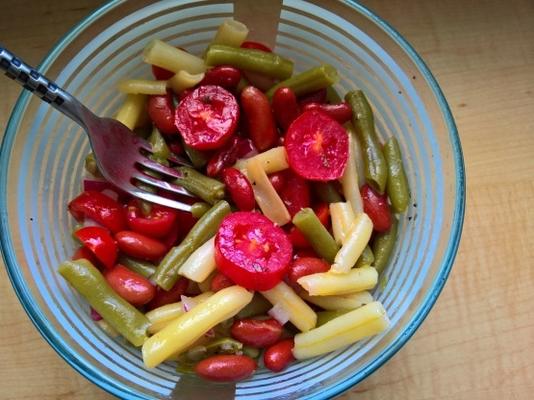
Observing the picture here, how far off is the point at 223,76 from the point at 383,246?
0.44 meters

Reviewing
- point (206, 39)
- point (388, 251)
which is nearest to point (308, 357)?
point (388, 251)

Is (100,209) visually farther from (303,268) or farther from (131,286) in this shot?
(303,268)

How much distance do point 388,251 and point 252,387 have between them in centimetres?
35

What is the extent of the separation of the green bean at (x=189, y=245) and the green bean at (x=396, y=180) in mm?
310

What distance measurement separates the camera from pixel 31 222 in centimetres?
146

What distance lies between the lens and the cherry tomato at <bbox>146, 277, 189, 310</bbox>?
1.45 meters

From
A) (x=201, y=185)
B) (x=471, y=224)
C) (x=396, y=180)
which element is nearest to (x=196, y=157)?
(x=201, y=185)

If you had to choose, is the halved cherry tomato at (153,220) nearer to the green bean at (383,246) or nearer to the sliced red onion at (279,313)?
the sliced red onion at (279,313)

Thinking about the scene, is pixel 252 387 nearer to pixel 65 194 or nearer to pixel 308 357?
pixel 308 357

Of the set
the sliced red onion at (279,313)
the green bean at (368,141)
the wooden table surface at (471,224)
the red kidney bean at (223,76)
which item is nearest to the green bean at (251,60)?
the red kidney bean at (223,76)

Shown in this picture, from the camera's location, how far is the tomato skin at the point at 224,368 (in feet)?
4.48

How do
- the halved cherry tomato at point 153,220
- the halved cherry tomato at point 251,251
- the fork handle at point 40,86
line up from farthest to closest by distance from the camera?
the halved cherry tomato at point 153,220 < the halved cherry tomato at point 251,251 < the fork handle at point 40,86

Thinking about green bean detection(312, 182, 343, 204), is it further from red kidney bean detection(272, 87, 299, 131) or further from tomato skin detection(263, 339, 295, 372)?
tomato skin detection(263, 339, 295, 372)

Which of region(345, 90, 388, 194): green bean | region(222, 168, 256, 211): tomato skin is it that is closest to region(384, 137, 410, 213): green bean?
region(345, 90, 388, 194): green bean
